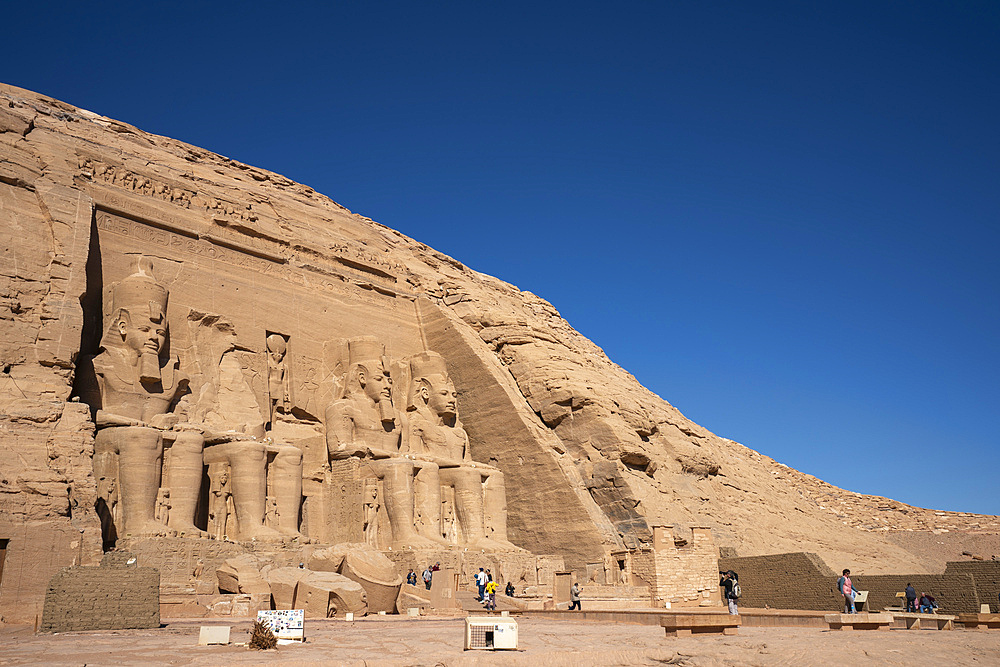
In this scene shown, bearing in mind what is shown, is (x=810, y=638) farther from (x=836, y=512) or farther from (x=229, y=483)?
(x=836, y=512)

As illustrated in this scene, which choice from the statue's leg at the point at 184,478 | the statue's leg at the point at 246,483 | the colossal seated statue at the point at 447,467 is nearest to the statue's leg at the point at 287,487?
the statue's leg at the point at 246,483

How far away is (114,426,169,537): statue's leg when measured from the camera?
37.6 ft

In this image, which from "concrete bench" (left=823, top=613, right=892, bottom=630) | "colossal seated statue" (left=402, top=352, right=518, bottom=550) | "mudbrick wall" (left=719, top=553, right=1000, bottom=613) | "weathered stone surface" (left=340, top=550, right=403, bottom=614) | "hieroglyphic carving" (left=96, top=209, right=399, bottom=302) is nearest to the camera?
"concrete bench" (left=823, top=613, right=892, bottom=630)

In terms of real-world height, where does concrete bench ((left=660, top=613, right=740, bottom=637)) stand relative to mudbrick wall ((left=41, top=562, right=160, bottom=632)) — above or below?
below

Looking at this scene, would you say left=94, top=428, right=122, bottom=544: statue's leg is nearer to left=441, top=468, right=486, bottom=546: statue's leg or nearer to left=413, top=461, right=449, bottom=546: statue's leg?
left=413, top=461, right=449, bottom=546: statue's leg

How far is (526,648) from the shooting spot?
7.01 meters

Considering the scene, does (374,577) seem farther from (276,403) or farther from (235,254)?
(235,254)

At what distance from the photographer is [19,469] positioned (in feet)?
30.4

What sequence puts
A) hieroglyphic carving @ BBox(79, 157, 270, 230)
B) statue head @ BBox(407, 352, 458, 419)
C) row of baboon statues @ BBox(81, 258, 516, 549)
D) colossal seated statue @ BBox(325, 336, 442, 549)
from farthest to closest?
statue head @ BBox(407, 352, 458, 419)
hieroglyphic carving @ BBox(79, 157, 270, 230)
colossal seated statue @ BBox(325, 336, 442, 549)
row of baboon statues @ BBox(81, 258, 516, 549)

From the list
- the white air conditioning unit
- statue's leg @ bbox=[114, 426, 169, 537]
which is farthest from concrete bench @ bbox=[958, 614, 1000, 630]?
statue's leg @ bbox=[114, 426, 169, 537]

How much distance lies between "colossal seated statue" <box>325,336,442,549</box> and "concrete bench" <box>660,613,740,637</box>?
19.1 feet

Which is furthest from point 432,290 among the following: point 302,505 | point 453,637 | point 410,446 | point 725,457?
point 453,637

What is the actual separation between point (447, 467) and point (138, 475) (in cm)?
517

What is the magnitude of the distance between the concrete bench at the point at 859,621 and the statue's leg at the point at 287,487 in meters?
7.69
